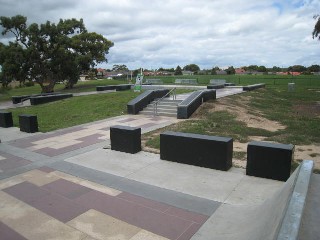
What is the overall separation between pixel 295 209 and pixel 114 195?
11.7 feet

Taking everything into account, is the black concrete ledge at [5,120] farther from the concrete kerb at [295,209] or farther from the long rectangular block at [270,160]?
the concrete kerb at [295,209]

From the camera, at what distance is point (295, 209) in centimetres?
285

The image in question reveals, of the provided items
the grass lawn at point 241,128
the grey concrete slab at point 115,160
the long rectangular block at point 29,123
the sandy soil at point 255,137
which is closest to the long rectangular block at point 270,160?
the sandy soil at point 255,137

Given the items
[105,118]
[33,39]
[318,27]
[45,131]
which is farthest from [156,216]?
[33,39]

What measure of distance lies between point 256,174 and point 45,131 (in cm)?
900

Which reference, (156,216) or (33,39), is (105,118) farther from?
(33,39)

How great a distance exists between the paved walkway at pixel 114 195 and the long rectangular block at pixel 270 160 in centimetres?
18

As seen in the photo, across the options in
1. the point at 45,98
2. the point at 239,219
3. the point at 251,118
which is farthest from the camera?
the point at 45,98

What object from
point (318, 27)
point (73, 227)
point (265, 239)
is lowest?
point (73, 227)

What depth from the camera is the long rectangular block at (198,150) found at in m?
6.69

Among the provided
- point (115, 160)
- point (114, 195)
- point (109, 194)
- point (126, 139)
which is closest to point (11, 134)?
point (126, 139)

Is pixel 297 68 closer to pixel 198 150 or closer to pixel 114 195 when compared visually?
pixel 198 150

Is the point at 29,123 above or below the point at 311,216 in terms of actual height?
below

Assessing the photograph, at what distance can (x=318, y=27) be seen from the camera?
22094mm
